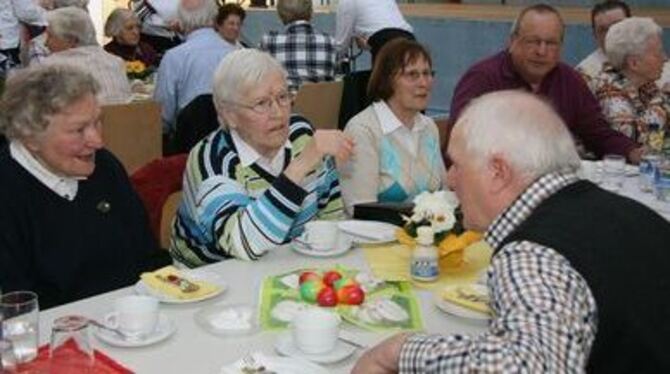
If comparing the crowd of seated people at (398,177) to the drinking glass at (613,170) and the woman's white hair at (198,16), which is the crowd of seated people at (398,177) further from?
the drinking glass at (613,170)

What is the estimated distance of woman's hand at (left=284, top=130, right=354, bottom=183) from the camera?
2.42 metres

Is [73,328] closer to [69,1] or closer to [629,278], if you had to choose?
[629,278]

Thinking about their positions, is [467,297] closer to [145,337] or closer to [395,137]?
[145,337]

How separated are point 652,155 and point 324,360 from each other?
215cm

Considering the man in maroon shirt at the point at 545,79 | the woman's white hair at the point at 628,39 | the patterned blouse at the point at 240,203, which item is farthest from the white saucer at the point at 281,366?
the woman's white hair at the point at 628,39

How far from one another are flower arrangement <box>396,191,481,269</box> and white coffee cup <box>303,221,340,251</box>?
190mm

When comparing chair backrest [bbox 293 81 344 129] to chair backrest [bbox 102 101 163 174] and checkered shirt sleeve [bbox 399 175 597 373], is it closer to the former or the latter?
chair backrest [bbox 102 101 163 174]

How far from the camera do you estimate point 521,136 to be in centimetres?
150

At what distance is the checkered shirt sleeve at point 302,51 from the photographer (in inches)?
237

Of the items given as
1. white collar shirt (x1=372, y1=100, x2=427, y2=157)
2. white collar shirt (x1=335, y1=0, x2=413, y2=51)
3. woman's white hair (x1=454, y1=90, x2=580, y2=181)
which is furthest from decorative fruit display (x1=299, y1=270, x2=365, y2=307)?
white collar shirt (x1=335, y1=0, x2=413, y2=51)

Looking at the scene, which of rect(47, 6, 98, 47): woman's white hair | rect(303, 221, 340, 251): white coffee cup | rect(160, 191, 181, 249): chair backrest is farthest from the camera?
rect(47, 6, 98, 47): woman's white hair

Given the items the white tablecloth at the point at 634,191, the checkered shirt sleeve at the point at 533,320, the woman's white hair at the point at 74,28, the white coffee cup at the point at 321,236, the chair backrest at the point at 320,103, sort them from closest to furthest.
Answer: the checkered shirt sleeve at the point at 533,320, the white coffee cup at the point at 321,236, the white tablecloth at the point at 634,191, the woman's white hair at the point at 74,28, the chair backrest at the point at 320,103

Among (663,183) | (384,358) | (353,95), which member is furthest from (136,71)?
(384,358)

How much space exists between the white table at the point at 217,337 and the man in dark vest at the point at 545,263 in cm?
30
